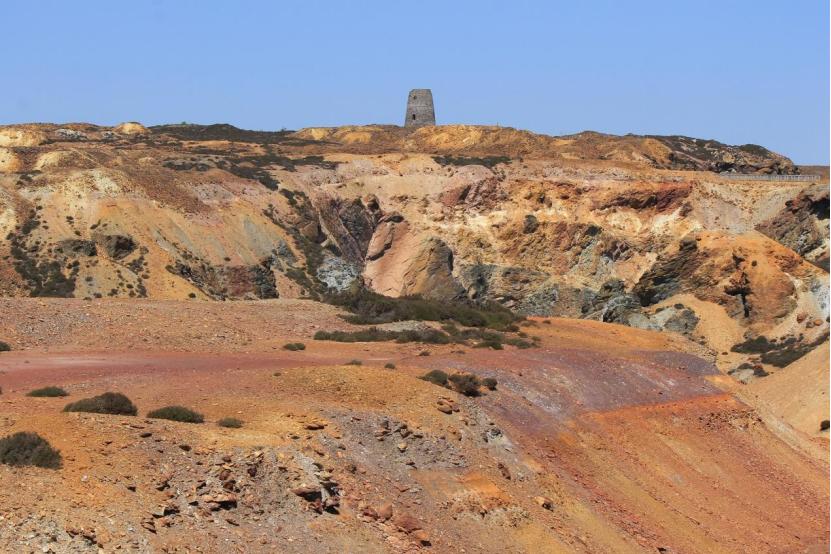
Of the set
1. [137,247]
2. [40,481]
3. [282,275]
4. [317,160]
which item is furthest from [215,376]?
[317,160]

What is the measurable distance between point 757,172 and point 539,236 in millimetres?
21198

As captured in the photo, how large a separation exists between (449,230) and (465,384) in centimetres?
4625

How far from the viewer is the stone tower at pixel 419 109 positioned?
112688 mm

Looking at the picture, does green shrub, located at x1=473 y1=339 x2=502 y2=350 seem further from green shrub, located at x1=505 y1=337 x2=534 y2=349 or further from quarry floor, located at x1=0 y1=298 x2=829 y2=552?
green shrub, located at x1=505 y1=337 x2=534 y2=349

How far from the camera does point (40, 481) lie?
1767 cm

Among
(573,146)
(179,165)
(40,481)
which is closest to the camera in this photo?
(40,481)

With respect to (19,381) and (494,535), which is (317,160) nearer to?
(19,381)

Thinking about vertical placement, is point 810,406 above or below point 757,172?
below

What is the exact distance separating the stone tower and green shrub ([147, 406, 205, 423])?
91103 millimetres

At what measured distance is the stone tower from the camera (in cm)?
11269

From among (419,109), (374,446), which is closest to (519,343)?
(374,446)

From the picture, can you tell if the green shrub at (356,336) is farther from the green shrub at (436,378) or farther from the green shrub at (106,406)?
the green shrub at (106,406)

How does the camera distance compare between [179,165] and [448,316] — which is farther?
[179,165]

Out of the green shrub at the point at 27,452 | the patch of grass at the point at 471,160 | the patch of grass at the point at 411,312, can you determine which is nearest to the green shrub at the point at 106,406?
the green shrub at the point at 27,452
